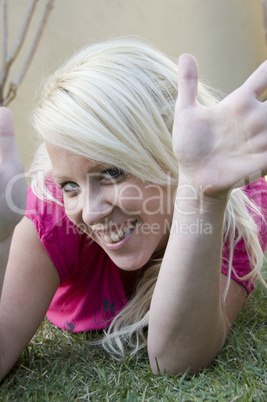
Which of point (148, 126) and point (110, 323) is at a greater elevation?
point (148, 126)

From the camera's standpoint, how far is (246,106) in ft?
3.73

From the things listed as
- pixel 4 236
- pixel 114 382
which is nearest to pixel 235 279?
pixel 114 382

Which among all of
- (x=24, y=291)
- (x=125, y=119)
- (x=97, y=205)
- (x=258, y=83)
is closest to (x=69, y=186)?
(x=97, y=205)

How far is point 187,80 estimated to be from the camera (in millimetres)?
1200

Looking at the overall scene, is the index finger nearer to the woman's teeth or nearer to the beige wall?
the woman's teeth

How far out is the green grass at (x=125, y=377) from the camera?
1.26 metres

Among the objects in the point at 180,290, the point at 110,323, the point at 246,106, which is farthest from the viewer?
the point at 110,323

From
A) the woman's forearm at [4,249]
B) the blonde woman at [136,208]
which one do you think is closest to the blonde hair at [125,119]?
the blonde woman at [136,208]

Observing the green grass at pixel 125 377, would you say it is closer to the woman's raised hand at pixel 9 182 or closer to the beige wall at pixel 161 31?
the woman's raised hand at pixel 9 182

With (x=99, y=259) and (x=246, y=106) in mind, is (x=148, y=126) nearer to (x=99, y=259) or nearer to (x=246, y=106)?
(x=246, y=106)

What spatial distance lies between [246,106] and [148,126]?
0.41 m

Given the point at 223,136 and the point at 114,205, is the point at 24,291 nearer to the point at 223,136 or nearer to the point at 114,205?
the point at 114,205

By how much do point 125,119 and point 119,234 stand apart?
1.04 ft

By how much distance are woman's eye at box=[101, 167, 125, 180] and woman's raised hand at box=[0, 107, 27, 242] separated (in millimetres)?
288
